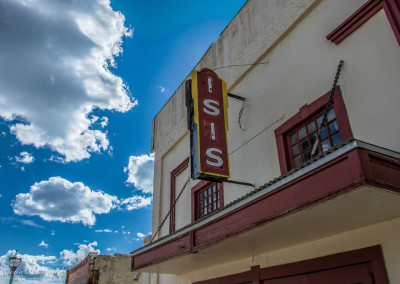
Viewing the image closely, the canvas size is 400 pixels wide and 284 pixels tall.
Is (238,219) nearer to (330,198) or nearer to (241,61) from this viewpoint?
(330,198)

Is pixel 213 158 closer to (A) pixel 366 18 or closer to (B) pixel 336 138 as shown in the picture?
(B) pixel 336 138

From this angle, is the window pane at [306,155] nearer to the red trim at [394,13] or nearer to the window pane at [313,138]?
the window pane at [313,138]

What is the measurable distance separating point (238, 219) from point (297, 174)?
4.72ft

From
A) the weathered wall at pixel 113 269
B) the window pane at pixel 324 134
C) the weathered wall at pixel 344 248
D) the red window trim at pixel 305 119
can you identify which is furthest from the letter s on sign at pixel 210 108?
the weathered wall at pixel 113 269

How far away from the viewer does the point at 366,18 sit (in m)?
6.20

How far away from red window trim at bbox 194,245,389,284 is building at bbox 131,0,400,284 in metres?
0.02

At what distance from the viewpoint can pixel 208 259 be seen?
7484 mm

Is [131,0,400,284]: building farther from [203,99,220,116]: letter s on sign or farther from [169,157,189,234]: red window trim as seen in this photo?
[169,157,189,234]: red window trim

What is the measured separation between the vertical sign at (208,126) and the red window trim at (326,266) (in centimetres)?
198

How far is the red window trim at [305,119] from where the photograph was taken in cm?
617

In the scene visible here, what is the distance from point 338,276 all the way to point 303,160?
7.37ft

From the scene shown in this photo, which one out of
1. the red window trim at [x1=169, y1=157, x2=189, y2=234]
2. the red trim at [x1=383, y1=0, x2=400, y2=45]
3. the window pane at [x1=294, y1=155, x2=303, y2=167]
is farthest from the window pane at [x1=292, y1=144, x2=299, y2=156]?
the red window trim at [x1=169, y1=157, x2=189, y2=234]

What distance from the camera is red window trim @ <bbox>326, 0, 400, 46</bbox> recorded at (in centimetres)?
568

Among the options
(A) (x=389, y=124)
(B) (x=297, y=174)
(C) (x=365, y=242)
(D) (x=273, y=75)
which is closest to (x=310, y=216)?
(B) (x=297, y=174)
